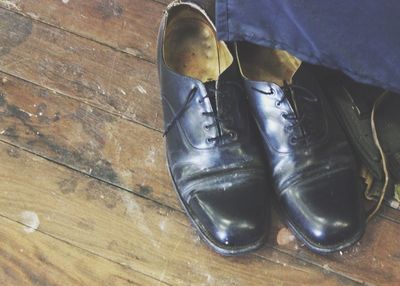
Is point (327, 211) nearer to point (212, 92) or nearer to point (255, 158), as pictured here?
point (255, 158)

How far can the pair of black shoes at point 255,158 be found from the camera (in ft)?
2.75

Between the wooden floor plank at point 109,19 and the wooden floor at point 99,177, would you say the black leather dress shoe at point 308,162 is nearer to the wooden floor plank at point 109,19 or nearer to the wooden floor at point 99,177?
the wooden floor at point 99,177

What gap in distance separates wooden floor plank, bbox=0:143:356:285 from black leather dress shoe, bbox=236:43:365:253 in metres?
0.07

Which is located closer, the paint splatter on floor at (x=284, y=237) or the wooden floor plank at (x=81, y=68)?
the paint splatter on floor at (x=284, y=237)

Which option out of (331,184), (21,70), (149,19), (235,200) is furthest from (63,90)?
(331,184)

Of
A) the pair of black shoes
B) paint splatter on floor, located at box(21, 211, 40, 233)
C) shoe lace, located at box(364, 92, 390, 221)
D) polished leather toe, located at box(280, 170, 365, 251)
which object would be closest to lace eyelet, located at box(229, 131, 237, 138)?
the pair of black shoes

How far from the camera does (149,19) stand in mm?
1066

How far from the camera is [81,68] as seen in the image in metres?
1.02

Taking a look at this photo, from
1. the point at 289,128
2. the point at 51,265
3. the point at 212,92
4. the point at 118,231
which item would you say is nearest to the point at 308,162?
the point at 289,128

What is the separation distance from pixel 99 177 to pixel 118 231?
0.10 meters

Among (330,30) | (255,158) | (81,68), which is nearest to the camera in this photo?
(330,30)

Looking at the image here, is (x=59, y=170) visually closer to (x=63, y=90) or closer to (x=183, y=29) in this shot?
(x=63, y=90)

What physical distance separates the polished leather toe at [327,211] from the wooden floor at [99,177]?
0.15 feet

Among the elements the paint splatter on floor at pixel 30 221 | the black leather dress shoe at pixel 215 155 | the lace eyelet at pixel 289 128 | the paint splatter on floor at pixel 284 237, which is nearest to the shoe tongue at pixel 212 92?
the black leather dress shoe at pixel 215 155
